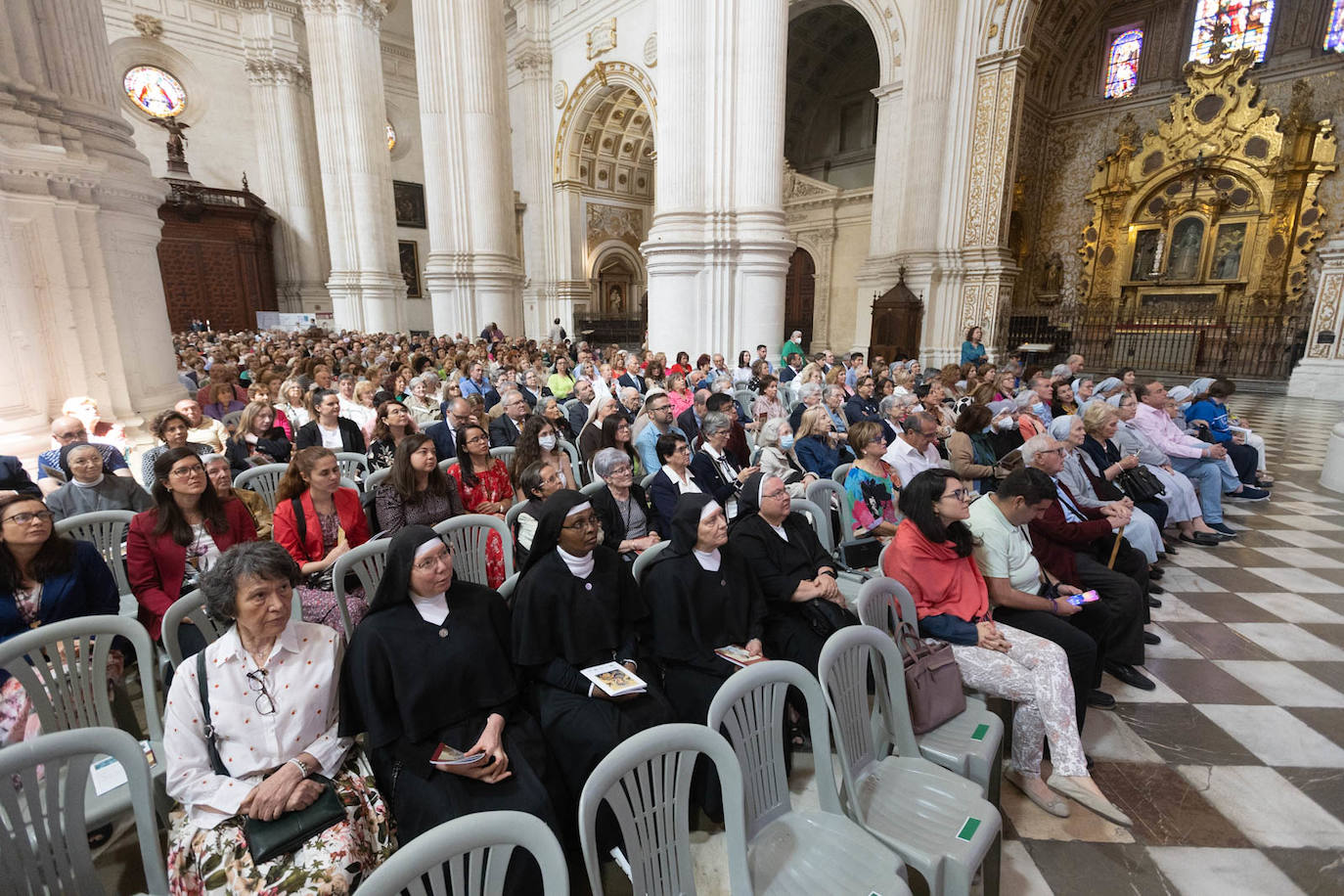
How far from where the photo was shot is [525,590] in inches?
90.9

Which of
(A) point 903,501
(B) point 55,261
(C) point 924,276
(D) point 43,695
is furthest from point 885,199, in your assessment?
(D) point 43,695

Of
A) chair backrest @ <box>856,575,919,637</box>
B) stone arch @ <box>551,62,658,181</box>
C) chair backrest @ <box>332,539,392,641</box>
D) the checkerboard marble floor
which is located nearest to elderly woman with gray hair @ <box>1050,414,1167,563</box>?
the checkerboard marble floor

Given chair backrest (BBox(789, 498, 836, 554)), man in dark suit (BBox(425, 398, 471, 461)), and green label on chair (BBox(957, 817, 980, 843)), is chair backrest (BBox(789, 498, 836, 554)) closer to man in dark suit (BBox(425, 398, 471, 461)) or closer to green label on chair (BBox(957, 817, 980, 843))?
green label on chair (BBox(957, 817, 980, 843))

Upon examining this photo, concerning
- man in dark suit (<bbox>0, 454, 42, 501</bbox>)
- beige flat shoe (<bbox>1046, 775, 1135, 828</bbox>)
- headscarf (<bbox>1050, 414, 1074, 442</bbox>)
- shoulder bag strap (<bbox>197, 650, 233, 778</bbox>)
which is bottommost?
beige flat shoe (<bbox>1046, 775, 1135, 828</bbox>)

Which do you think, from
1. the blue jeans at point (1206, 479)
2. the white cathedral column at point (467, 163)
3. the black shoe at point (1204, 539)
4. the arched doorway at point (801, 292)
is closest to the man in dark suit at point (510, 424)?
the black shoe at point (1204, 539)

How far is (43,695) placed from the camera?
1946mm

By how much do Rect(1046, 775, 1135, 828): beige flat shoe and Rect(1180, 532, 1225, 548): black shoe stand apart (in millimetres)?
3991

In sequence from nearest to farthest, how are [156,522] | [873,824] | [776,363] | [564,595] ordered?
[873,824], [564,595], [156,522], [776,363]

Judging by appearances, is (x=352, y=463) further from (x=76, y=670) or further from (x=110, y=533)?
(x=76, y=670)

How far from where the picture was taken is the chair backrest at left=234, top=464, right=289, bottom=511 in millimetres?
4090

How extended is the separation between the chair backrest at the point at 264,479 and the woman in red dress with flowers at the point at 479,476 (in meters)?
1.27

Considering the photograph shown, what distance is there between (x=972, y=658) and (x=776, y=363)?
329 inches

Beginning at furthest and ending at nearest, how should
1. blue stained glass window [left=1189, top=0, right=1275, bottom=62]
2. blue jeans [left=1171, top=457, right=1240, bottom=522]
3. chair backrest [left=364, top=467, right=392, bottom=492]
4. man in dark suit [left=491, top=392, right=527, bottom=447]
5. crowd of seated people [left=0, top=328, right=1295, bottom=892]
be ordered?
blue stained glass window [left=1189, top=0, right=1275, bottom=62], blue jeans [left=1171, top=457, right=1240, bottom=522], man in dark suit [left=491, top=392, right=527, bottom=447], chair backrest [left=364, top=467, right=392, bottom=492], crowd of seated people [left=0, top=328, right=1295, bottom=892]

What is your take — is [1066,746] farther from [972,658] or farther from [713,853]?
[713,853]
